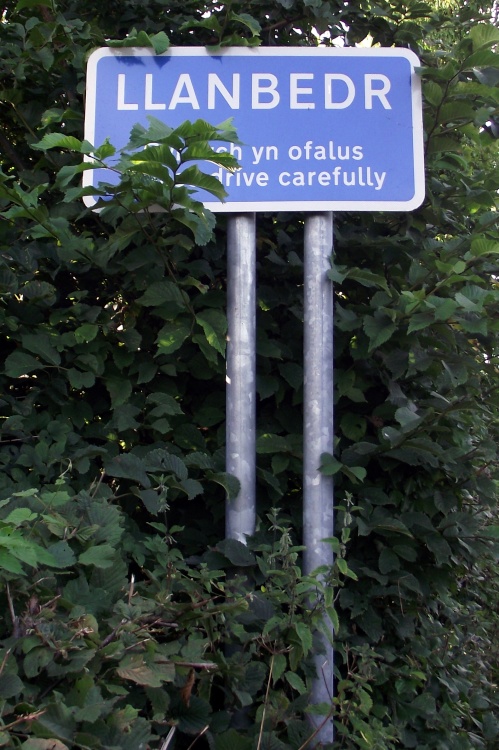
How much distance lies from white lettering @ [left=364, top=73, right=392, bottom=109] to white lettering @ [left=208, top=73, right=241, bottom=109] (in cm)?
35

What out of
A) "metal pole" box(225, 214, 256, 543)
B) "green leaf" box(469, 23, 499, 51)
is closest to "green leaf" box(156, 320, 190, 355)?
"metal pole" box(225, 214, 256, 543)

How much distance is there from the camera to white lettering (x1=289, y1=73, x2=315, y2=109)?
6.55ft

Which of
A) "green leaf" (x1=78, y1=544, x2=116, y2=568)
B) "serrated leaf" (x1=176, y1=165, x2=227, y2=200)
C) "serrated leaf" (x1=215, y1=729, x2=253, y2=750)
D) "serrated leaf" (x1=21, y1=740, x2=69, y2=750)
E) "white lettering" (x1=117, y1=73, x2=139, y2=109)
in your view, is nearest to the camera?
"serrated leaf" (x1=21, y1=740, x2=69, y2=750)

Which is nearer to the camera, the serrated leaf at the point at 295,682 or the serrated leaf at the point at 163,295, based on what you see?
the serrated leaf at the point at 295,682

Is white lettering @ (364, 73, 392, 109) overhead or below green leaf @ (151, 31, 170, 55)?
below

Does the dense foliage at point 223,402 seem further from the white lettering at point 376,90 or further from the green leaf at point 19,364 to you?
the white lettering at point 376,90

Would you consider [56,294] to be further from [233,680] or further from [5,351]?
[233,680]

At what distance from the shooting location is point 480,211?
262 cm

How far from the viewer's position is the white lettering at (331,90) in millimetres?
2002

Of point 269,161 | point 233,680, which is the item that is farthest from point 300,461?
point 269,161

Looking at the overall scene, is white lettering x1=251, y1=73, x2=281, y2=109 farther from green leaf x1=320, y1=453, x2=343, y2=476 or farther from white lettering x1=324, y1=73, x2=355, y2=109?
green leaf x1=320, y1=453, x2=343, y2=476

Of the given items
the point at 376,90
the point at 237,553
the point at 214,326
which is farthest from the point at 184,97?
the point at 237,553

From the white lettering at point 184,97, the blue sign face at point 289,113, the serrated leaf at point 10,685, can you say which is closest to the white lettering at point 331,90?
the blue sign face at point 289,113

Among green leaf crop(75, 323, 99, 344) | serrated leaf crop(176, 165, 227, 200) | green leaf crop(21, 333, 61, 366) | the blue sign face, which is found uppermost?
the blue sign face
